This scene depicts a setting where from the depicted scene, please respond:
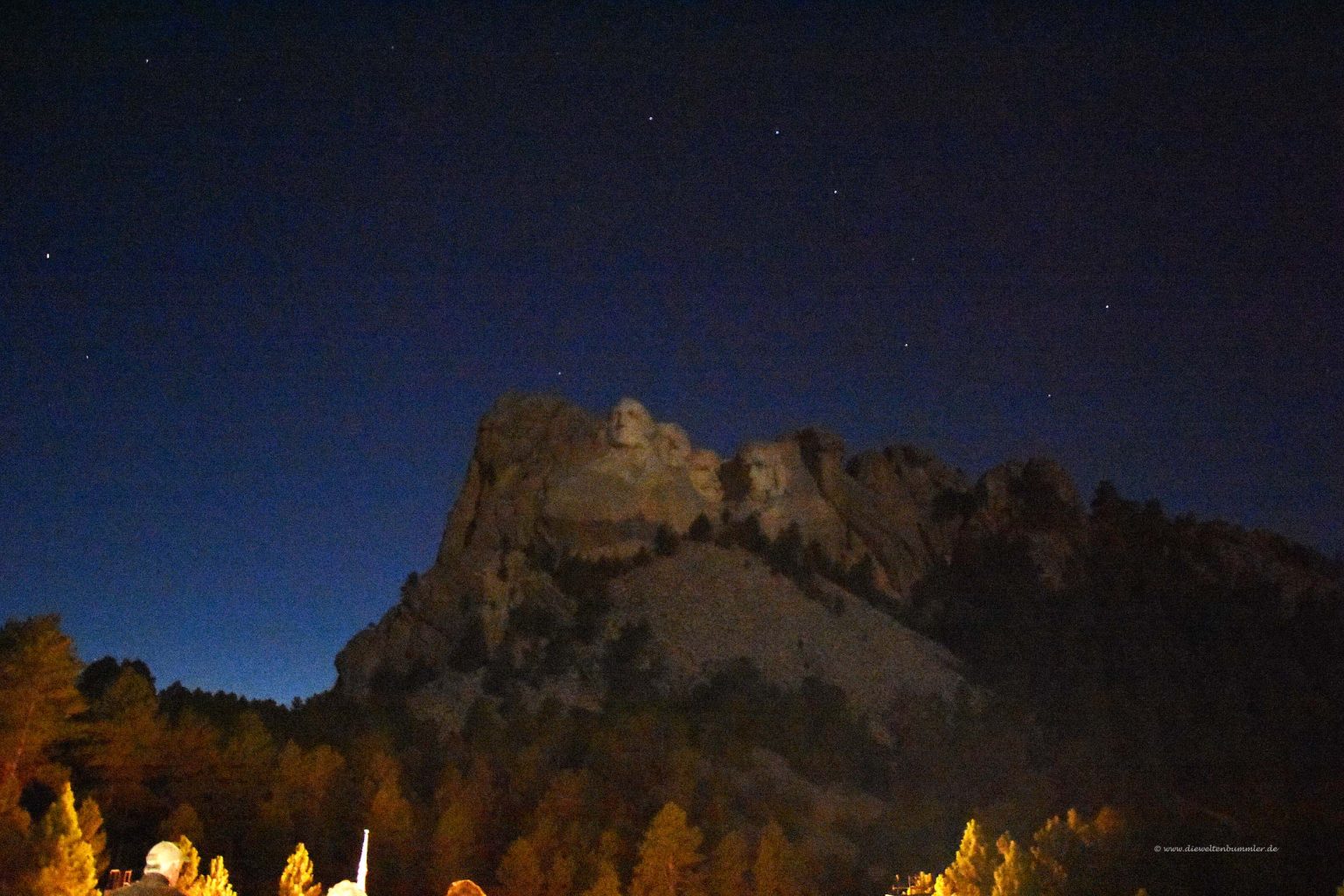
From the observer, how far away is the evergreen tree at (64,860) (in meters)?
26.1

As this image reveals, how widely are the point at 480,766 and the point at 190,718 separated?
10.4 meters

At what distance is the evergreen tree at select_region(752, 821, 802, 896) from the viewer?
4150 cm

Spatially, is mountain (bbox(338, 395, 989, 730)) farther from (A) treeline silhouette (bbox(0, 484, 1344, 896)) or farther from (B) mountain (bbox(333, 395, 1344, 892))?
(A) treeline silhouette (bbox(0, 484, 1344, 896))

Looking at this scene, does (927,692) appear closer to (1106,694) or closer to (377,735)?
(1106,694)

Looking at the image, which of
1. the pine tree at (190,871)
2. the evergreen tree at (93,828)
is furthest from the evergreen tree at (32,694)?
the pine tree at (190,871)

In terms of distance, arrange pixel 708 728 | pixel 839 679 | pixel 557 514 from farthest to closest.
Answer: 1. pixel 557 514
2. pixel 839 679
3. pixel 708 728

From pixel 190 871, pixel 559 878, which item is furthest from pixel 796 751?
pixel 190 871

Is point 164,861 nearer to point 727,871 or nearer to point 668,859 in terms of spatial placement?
point 668,859

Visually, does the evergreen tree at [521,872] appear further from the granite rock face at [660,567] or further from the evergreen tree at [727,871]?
the granite rock face at [660,567]

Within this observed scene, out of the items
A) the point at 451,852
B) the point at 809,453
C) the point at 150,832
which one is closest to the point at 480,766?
the point at 451,852

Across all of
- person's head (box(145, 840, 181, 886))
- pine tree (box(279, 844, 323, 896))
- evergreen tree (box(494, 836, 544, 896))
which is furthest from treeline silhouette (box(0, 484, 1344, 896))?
person's head (box(145, 840, 181, 886))

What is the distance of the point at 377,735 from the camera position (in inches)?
2007

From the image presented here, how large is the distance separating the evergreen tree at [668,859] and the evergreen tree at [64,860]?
16.3m

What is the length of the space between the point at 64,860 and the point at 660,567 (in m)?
54.2
